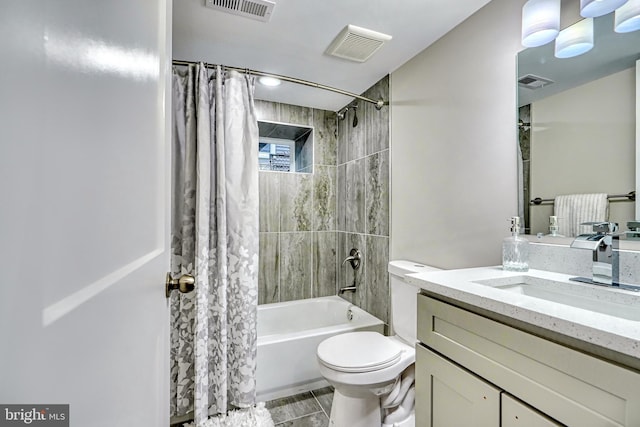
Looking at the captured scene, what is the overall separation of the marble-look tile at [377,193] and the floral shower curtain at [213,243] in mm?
995

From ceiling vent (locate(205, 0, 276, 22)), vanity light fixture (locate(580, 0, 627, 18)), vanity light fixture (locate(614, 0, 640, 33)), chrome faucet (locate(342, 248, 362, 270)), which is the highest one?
ceiling vent (locate(205, 0, 276, 22))

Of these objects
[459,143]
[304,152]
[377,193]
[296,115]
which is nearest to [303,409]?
[377,193]

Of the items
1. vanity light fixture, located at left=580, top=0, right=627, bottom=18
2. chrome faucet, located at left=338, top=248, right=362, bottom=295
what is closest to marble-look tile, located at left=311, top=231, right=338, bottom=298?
chrome faucet, located at left=338, top=248, right=362, bottom=295

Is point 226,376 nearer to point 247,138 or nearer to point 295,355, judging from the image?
point 295,355

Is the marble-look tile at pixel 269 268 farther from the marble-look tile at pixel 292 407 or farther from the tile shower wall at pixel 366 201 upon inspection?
the marble-look tile at pixel 292 407

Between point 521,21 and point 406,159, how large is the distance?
914mm

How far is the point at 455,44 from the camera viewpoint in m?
1.62

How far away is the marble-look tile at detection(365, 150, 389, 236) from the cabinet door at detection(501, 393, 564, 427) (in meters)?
1.49

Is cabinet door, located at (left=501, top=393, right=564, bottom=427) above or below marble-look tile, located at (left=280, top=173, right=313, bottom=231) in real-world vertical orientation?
below

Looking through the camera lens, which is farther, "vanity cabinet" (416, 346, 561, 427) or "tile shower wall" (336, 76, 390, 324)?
"tile shower wall" (336, 76, 390, 324)

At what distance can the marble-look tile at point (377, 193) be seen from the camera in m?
2.22

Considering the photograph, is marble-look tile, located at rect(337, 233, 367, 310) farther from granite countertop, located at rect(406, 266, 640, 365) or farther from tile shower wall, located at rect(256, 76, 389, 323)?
granite countertop, located at rect(406, 266, 640, 365)

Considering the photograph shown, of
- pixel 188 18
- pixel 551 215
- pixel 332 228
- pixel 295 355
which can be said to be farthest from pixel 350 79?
pixel 295 355

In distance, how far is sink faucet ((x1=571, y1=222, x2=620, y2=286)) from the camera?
A: 930 mm
